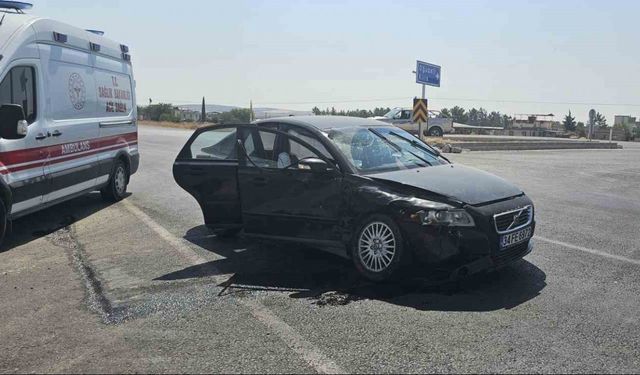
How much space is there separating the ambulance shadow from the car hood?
198 inches

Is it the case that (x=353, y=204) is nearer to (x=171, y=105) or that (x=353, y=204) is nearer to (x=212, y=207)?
(x=212, y=207)

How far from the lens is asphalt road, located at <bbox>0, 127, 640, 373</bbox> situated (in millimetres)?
3703

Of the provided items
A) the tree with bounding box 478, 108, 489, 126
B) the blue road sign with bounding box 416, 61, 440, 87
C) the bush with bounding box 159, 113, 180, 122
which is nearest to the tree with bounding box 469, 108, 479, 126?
the tree with bounding box 478, 108, 489, 126

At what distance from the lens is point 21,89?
23.6 feet

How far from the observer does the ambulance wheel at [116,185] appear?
403 inches

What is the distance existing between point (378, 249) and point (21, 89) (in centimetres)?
518

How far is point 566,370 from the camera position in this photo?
3.50 m

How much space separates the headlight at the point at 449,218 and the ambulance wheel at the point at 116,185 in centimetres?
703

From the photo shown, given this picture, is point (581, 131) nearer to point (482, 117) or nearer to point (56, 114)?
point (482, 117)

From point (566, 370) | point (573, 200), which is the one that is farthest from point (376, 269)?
point (573, 200)

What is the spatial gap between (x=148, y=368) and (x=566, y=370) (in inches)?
106

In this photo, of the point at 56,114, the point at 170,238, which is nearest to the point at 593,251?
the point at 170,238

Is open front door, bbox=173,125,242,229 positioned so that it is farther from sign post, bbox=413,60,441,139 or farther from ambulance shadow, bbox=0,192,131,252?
sign post, bbox=413,60,441,139

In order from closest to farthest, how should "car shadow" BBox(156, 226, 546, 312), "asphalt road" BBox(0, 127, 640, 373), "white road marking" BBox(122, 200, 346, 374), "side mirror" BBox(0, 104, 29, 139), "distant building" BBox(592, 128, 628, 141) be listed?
"white road marking" BBox(122, 200, 346, 374)
"asphalt road" BBox(0, 127, 640, 373)
"car shadow" BBox(156, 226, 546, 312)
"side mirror" BBox(0, 104, 29, 139)
"distant building" BBox(592, 128, 628, 141)
